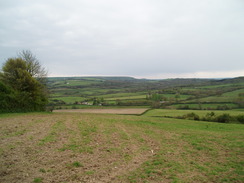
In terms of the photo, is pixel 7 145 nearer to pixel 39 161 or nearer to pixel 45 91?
pixel 39 161

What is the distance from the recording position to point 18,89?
2808 cm

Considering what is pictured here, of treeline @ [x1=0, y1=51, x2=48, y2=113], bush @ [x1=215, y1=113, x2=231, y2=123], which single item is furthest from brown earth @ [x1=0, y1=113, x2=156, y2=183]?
bush @ [x1=215, y1=113, x2=231, y2=123]

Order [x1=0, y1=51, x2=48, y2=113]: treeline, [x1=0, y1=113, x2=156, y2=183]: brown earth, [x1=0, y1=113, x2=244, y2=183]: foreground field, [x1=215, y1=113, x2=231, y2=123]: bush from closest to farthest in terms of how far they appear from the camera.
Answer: [x1=0, y1=113, x2=156, y2=183]: brown earth < [x1=0, y1=113, x2=244, y2=183]: foreground field < [x1=0, y1=51, x2=48, y2=113]: treeline < [x1=215, y1=113, x2=231, y2=123]: bush

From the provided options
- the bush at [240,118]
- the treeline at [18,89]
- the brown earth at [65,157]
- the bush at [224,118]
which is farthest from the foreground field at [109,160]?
the bush at [240,118]

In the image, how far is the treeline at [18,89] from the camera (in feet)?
83.9

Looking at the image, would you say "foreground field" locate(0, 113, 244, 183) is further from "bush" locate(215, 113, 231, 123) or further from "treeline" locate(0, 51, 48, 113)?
"bush" locate(215, 113, 231, 123)

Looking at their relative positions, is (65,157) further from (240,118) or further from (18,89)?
(240,118)

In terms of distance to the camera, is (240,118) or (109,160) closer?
(109,160)

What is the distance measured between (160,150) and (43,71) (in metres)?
32.5

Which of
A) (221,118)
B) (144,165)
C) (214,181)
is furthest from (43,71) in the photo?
(221,118)

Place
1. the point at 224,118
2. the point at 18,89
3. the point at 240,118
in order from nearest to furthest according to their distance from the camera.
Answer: the point at 18,89 → the point at 224,118 → the point at 240,118

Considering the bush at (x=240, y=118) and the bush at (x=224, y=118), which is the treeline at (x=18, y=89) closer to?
the bush at (x=224, y=118)

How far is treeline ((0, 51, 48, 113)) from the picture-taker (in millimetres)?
25562

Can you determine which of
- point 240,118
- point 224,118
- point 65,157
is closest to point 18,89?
point 65,157
